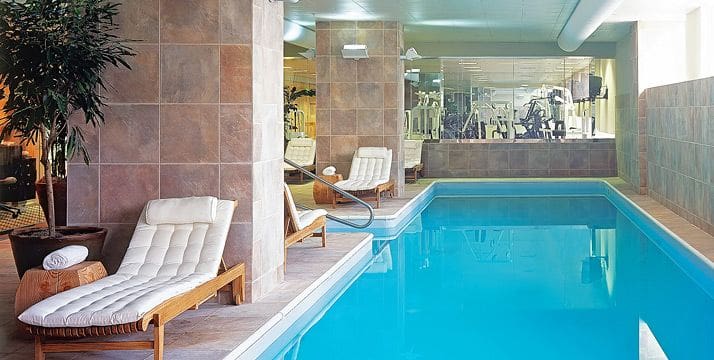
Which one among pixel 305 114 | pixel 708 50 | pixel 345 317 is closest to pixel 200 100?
pixel 345 317

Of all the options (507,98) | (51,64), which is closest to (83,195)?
(51,64)

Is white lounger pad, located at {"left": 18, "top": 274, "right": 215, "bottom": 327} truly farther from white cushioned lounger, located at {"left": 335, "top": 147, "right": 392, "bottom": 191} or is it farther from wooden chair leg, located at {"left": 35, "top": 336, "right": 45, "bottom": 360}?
white cushioned lounger, located at {"left": 335, "top": 147, "right": 392, "bottom": 191}

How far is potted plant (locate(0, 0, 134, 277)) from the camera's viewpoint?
18.6 feet

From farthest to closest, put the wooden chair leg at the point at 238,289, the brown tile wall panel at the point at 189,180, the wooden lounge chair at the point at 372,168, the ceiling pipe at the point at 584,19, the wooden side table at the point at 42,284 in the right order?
the wooden lounge chair at the point at 372,168
the ceiling pipe at the point at 584,19
the brown tile wall panel at the point at 189,180
the wooden chair leg at the point at 238,289
the wooden side table at the point at 42,284

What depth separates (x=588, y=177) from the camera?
1945cm

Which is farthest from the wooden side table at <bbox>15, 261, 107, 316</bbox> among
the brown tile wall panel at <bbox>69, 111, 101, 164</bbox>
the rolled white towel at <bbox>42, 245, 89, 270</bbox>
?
the brown tile wall panel at <bbox>69, 111, 101, 164</bbox>

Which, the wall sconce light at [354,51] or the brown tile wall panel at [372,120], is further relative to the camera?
the brown tile wall panel at [372,120]

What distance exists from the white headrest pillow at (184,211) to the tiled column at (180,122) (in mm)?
245

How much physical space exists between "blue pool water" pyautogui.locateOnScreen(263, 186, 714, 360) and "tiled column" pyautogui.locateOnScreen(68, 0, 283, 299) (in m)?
1.12

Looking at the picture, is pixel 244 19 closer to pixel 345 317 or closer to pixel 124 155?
pixel 124 155

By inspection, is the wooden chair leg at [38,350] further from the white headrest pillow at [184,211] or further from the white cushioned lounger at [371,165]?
the white cushioned lounger at [371,165]

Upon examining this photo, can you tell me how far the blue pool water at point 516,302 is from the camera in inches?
229

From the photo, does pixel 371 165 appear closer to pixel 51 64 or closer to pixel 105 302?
pixel 51 64

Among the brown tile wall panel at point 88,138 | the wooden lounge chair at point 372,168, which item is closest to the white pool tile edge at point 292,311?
the brown tile wall panel at point 88,138
